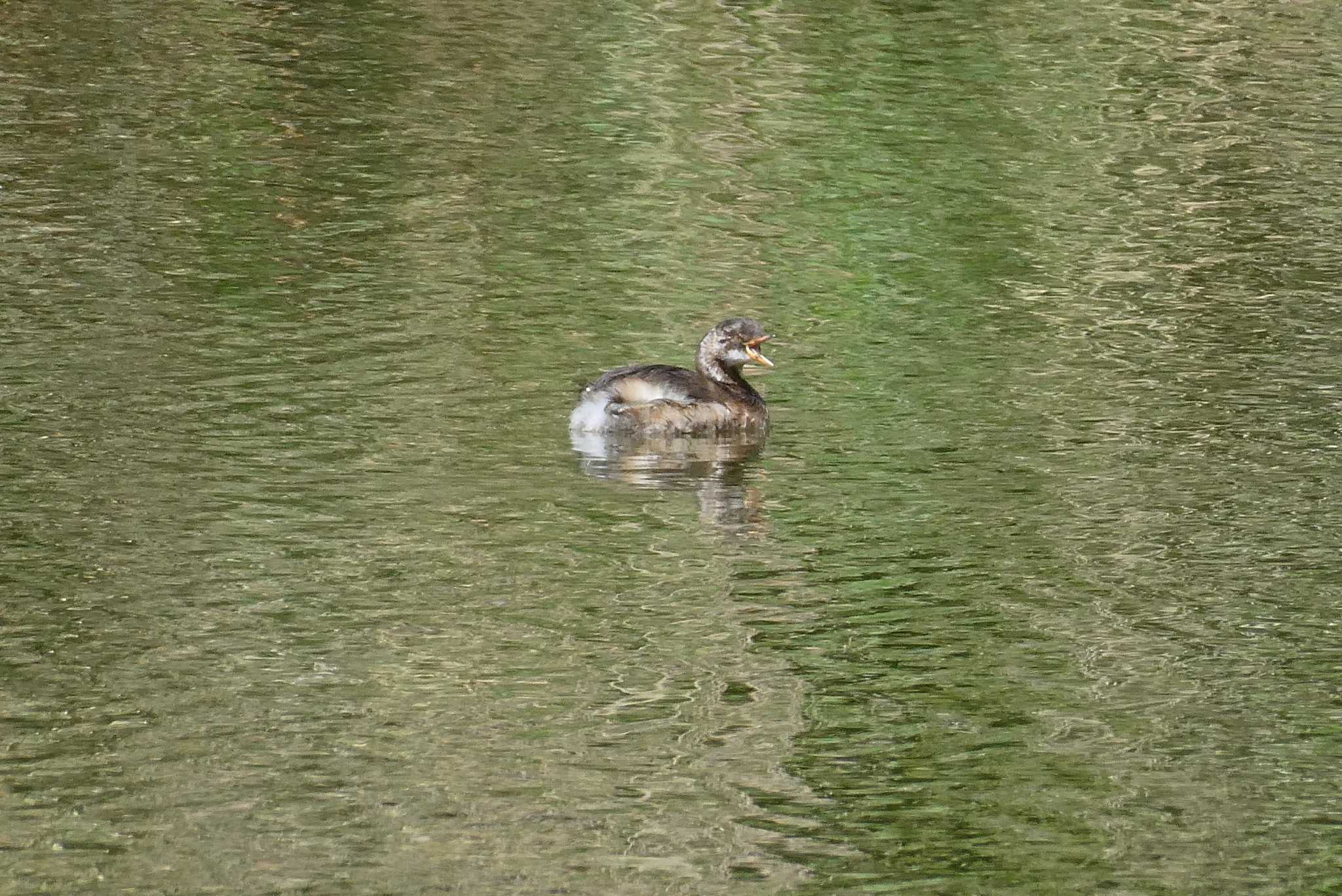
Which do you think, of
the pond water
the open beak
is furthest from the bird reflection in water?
the open beak

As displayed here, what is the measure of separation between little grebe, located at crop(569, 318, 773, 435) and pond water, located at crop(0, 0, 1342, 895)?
0.19 metres

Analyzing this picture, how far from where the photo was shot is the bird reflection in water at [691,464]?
35.7ft

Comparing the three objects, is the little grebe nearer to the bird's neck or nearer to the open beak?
the bird's neck

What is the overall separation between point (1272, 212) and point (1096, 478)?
6214 mm

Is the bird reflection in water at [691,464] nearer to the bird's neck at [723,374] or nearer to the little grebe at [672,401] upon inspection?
the little grebe at [672,401]

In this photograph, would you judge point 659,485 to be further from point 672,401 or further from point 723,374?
point 723,374

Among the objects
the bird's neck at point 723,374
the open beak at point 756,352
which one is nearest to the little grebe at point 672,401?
the bird's neck at point 723,374

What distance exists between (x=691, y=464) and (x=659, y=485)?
0.53 meters

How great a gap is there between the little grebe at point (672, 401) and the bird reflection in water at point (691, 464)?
0.05 meters

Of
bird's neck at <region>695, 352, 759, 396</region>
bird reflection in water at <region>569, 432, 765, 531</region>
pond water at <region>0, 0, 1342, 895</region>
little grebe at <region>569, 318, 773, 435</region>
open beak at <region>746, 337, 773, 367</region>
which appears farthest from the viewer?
open beak at <region>746, 337, 773, 367</region>

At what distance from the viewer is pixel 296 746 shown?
786 cm

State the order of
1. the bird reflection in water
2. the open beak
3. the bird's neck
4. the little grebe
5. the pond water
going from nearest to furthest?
1. the pond water
2. the bird reflection in water
3. the little grebe
4. the bird's neck
5. the open beak

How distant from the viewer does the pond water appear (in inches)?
296

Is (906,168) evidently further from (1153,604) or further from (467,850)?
(467,850)
